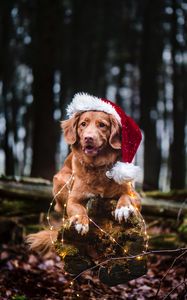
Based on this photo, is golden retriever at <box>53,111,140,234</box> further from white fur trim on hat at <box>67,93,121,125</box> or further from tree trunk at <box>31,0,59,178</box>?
tree trunk at <box>31,0,59,178</box>

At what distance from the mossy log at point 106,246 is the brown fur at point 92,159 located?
0.14 metres

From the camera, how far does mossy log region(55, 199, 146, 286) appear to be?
14.1ft

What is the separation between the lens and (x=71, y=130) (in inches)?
172

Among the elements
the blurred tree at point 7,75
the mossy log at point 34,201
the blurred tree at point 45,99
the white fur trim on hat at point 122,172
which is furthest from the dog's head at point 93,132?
the blurred tree at point 7,75

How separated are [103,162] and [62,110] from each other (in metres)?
19.2

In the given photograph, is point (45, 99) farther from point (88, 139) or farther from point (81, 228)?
point (81, 228)

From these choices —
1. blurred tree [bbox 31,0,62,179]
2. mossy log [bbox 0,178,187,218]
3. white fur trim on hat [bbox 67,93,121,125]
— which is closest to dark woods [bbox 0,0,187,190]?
blurred tree [bbox 31,0,62,179]

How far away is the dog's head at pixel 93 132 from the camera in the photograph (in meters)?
4.14

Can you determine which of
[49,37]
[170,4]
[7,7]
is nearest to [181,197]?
[49,37]

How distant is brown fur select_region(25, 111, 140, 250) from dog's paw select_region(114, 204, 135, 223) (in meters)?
0.05

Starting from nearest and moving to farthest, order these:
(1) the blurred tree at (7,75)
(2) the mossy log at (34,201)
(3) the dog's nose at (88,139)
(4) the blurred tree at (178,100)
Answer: (3) the dog's nose at (88,139), (2) the mossy log at (34,201), (4) the blurred tree at (178,100), (1) the blurred tree at (7,75)

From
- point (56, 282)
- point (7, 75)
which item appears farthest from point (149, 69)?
point (56, 282)

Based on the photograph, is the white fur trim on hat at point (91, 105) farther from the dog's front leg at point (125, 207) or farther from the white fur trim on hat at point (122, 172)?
the dog's front leg at point (125, 207)

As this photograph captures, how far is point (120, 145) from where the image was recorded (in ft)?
14.1
